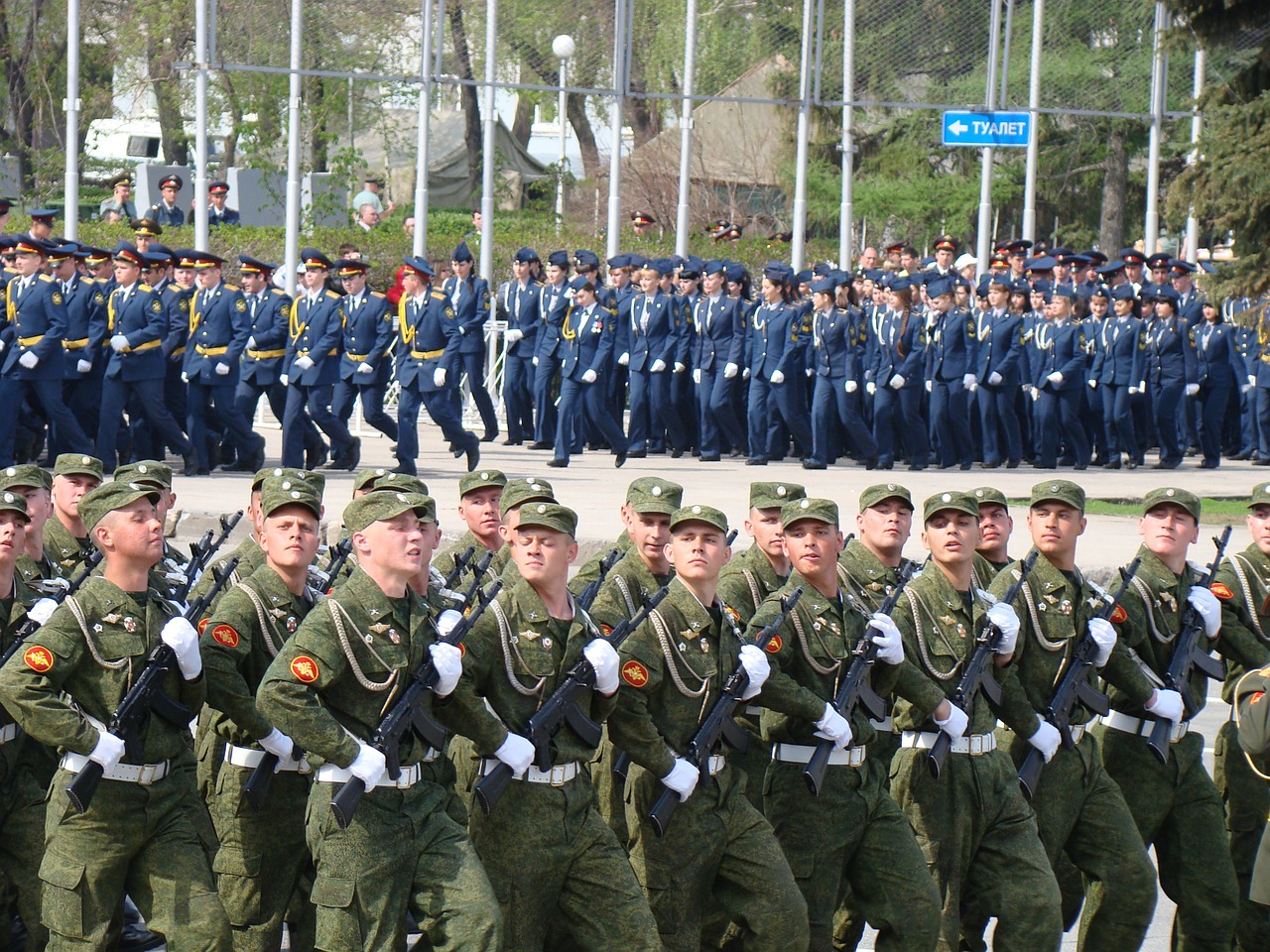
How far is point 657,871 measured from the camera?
6.55m

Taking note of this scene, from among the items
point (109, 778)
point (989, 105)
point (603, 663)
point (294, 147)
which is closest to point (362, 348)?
point (294, 147)

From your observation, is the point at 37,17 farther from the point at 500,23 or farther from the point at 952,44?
the point at 952,44

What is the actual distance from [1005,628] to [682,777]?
53.9 inches

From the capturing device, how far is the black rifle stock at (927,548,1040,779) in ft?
23.0

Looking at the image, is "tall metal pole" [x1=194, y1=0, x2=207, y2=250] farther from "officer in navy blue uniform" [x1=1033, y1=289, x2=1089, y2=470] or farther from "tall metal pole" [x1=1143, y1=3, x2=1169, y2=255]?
"tall metal pole" [x1=1143, y1=3, x2=1169, y2=255]

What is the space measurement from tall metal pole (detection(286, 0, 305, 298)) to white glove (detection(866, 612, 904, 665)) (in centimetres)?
1622

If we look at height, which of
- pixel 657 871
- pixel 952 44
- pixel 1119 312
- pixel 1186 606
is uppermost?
pixel 952 44

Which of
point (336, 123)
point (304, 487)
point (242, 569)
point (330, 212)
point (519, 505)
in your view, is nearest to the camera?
point (519, 505)

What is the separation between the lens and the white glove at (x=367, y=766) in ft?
19.1

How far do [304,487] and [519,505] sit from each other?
2.90 ft

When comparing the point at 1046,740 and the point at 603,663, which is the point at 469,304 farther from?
the point at 603,663

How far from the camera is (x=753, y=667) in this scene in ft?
21.5

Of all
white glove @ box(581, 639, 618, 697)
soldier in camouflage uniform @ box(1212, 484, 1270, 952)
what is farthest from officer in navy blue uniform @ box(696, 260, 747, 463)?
white glove @ box(581, 639, 618, 697)

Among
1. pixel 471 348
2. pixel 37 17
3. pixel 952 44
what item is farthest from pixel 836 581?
pixel 37 17
